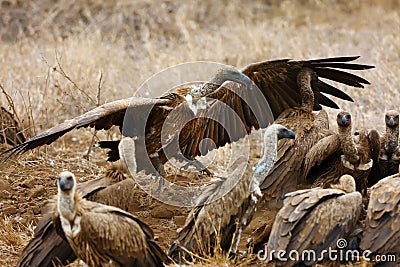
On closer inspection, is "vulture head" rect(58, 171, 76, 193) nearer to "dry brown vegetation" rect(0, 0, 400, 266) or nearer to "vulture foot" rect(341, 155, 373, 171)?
"dry brown vegetation" rect(0, 0, 400, 266)

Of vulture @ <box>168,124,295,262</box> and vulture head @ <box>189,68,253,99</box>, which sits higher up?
vulture head @ <box>189,68,253,99</box>

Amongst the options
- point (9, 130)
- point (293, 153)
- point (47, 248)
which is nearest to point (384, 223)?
point (293, 153)

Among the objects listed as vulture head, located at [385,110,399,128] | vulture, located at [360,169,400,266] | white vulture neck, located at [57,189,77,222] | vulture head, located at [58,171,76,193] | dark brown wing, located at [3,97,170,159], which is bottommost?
vulture, located at [360,169,400,266]

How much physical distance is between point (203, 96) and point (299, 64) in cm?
95

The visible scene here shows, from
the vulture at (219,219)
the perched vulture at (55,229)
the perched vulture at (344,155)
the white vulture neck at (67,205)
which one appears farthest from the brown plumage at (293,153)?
the white vulture neck at (67,205)

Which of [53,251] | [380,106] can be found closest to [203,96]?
[53,251]

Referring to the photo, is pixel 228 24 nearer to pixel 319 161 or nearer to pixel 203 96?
pixel 203 96

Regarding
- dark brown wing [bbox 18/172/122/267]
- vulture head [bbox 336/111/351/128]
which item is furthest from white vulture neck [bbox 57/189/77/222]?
vulture head [bbox 336/111/351/128]

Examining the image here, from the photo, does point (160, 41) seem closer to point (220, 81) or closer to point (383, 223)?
point (220, 81)

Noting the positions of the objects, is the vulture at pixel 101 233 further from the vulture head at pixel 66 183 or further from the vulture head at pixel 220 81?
the vulture head at pixel 220 81

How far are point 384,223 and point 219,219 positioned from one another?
43.8 inches

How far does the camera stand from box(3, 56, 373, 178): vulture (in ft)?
20.9

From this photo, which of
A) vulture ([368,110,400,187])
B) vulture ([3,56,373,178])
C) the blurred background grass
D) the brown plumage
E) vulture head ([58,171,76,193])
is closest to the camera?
vulture head ([58,171,76,193])

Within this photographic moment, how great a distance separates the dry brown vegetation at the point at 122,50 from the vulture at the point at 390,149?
1.94m
